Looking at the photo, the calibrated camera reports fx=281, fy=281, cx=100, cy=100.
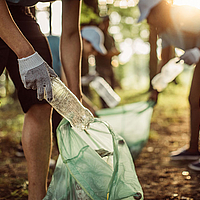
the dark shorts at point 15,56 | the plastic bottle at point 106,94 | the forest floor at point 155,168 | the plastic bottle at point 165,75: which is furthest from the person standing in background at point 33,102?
the plastic bottle at point 106,94

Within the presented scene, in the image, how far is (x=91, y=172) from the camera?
4.25 feet

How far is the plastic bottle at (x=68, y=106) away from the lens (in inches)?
49.4

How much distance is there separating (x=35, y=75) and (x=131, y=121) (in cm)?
144

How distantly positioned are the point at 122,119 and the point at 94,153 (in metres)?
1.14

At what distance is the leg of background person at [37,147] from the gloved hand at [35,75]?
269 millimetres

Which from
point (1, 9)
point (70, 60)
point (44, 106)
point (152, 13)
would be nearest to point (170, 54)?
point (152, 13)

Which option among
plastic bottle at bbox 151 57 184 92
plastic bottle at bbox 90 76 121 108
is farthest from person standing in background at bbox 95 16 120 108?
plastic bottle at bbox 151 57 184 92

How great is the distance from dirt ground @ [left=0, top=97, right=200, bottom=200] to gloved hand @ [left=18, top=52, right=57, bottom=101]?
1.04 meters

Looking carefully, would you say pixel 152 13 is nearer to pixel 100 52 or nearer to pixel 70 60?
pixel 70 60

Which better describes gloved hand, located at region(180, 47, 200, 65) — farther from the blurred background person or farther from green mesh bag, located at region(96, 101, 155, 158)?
green mesh bag, located at region(96, 101, 155, 158)

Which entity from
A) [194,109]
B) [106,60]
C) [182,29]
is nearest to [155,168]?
[194,109]

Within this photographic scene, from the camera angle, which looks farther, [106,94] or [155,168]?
[106,94]

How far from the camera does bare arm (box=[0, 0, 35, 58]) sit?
3.83 ft

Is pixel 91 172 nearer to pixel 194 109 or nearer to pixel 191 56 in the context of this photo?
pixel 191 56
